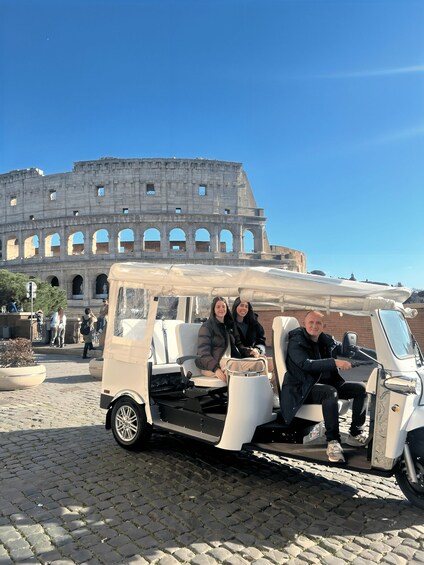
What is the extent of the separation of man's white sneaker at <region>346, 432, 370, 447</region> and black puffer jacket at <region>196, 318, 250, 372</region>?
68.8 inches

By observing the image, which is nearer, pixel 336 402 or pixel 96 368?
pixel 336 402

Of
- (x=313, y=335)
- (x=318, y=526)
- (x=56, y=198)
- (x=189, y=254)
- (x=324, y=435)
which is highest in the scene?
(x=56, y=198)

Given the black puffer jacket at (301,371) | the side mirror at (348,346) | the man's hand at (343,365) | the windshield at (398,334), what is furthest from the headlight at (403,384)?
the side mirror at (348,346)

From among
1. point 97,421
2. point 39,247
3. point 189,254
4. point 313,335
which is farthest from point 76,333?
point 39,247

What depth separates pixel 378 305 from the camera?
13.3 ft

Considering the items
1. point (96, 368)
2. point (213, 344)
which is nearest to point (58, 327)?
point (96, 368)

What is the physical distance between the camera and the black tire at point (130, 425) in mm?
5492

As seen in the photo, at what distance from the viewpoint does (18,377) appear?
9.70 m

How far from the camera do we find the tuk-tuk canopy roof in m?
4.10

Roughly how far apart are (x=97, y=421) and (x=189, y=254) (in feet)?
158

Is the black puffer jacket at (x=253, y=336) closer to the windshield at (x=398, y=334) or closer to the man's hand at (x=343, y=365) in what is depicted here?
the man's hand at (x=343, y=365)

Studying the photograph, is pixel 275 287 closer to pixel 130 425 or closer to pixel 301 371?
pixel 301 371

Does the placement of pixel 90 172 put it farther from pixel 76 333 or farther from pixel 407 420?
pixel 407 420

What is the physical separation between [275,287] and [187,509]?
2.32 m
